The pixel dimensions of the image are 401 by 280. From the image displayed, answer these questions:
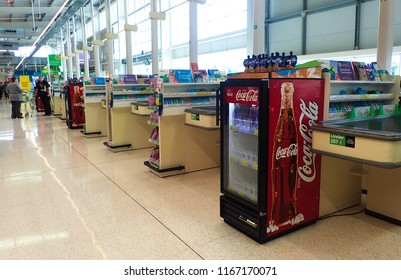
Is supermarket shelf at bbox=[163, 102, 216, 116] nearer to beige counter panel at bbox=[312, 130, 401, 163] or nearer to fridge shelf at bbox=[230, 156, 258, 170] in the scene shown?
fridge shelf at bbox=[230, 156, 258, 170]

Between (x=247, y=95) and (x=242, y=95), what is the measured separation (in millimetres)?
64

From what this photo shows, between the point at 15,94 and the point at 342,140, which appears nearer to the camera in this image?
the point at 342,140

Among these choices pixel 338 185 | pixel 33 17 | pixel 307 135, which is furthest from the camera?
pixel 33 17

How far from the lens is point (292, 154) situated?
280 centimetres

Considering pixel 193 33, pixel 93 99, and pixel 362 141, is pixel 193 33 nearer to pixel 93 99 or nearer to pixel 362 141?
pixel 93 99

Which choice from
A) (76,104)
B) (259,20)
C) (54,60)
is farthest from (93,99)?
(54,60)

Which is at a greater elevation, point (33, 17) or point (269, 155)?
point (33, 17)

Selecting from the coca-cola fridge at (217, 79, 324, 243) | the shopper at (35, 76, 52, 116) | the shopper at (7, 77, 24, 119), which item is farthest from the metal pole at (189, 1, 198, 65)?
the shopper at (35, 76, 52, 116)

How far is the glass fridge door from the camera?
2.90 metres

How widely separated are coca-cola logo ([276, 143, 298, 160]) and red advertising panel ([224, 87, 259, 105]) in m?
0.44

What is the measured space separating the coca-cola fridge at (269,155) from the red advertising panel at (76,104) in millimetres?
7247

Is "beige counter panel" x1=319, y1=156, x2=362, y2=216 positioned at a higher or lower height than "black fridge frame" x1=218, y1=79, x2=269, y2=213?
lower

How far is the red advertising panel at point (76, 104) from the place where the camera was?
9.38 metres

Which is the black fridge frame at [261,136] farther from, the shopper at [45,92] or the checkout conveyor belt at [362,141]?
the shopper at [45,92]
